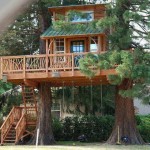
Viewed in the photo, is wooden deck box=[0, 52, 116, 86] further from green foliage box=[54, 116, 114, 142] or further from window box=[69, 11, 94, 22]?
green foliage box=[54, 116, 114, 142]

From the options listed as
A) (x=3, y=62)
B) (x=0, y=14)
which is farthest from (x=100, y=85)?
(x=0, y=14)

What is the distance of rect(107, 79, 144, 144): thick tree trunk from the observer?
26922mm

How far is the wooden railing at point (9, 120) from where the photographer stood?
28094 mm

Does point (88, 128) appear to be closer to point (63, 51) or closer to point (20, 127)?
point (20, 127)

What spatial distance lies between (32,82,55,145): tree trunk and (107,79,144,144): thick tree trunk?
4.00m

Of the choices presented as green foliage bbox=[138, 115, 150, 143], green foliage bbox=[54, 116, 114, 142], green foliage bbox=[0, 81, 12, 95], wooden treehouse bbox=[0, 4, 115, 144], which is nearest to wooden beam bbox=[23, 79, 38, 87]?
wooden treehouse bbox=[0, 4, 115, 144]

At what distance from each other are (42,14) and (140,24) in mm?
9457

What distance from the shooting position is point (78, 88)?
33031 millimetres

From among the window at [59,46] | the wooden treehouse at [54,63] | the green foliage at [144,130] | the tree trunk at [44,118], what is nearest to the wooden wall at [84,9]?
the wooden treehouse at [54,63]

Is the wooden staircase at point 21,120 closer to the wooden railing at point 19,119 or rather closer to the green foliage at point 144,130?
the wooden railing at point 19,119

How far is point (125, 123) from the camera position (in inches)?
1083

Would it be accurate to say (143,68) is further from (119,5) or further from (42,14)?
(42,14)

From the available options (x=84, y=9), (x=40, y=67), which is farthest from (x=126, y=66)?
(x=84, y=9)

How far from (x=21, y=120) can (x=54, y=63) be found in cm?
536
